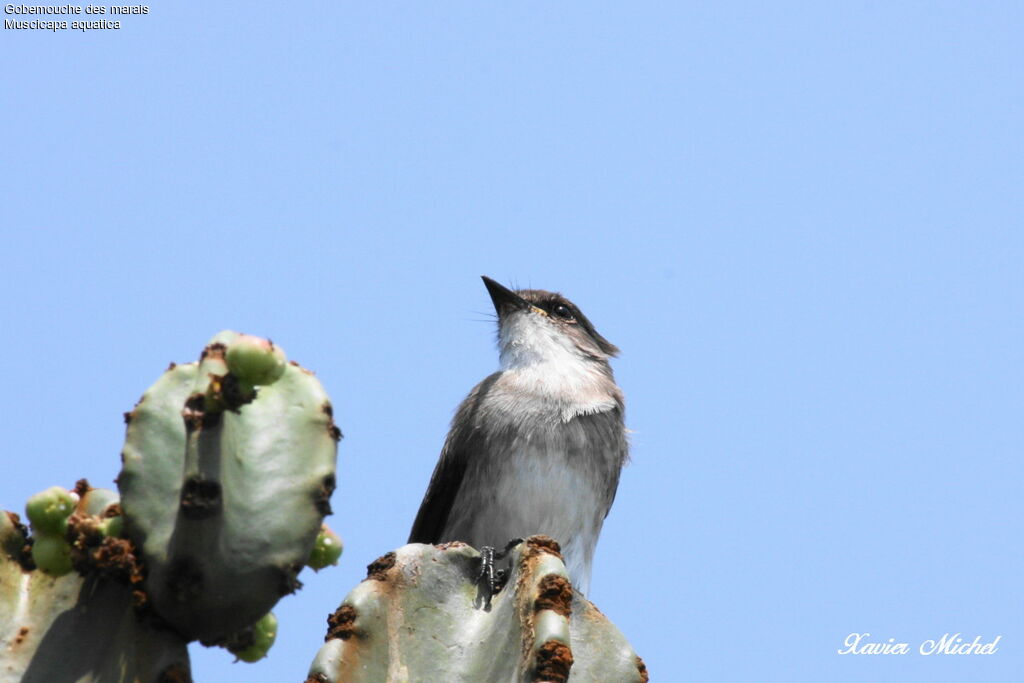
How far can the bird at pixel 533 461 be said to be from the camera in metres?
9.14

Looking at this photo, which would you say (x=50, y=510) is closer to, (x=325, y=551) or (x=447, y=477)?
(x=325, y=551)

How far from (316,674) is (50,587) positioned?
1.00m

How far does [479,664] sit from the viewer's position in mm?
5082

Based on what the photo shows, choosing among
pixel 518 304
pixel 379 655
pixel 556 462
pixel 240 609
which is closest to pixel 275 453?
pixel 240 609

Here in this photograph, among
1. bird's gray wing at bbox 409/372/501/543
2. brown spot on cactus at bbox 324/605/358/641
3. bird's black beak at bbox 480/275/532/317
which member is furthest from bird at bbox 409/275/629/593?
brown spot on cactus at bbox 324/605/358/641

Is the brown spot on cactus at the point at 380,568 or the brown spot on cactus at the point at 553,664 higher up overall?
the brown spot on cactus at the point at 380,568

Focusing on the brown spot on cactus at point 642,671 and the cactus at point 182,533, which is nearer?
the cactus at point 182,533

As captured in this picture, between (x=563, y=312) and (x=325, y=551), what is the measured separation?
275 inches

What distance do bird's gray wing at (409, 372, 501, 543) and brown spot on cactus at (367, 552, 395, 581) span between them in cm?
428

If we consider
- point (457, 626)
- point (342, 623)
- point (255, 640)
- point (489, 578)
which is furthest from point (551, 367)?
point (255, 640)

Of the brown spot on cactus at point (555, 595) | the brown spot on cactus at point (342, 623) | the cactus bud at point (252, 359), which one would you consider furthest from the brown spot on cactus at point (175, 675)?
the brown spot on cactus at point (555, 595)

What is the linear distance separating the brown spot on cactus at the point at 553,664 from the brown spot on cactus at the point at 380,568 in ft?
3.29

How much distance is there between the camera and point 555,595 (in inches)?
189

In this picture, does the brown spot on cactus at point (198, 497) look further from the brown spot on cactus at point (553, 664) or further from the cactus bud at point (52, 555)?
the brown spot on cactus at point (553, 664)
